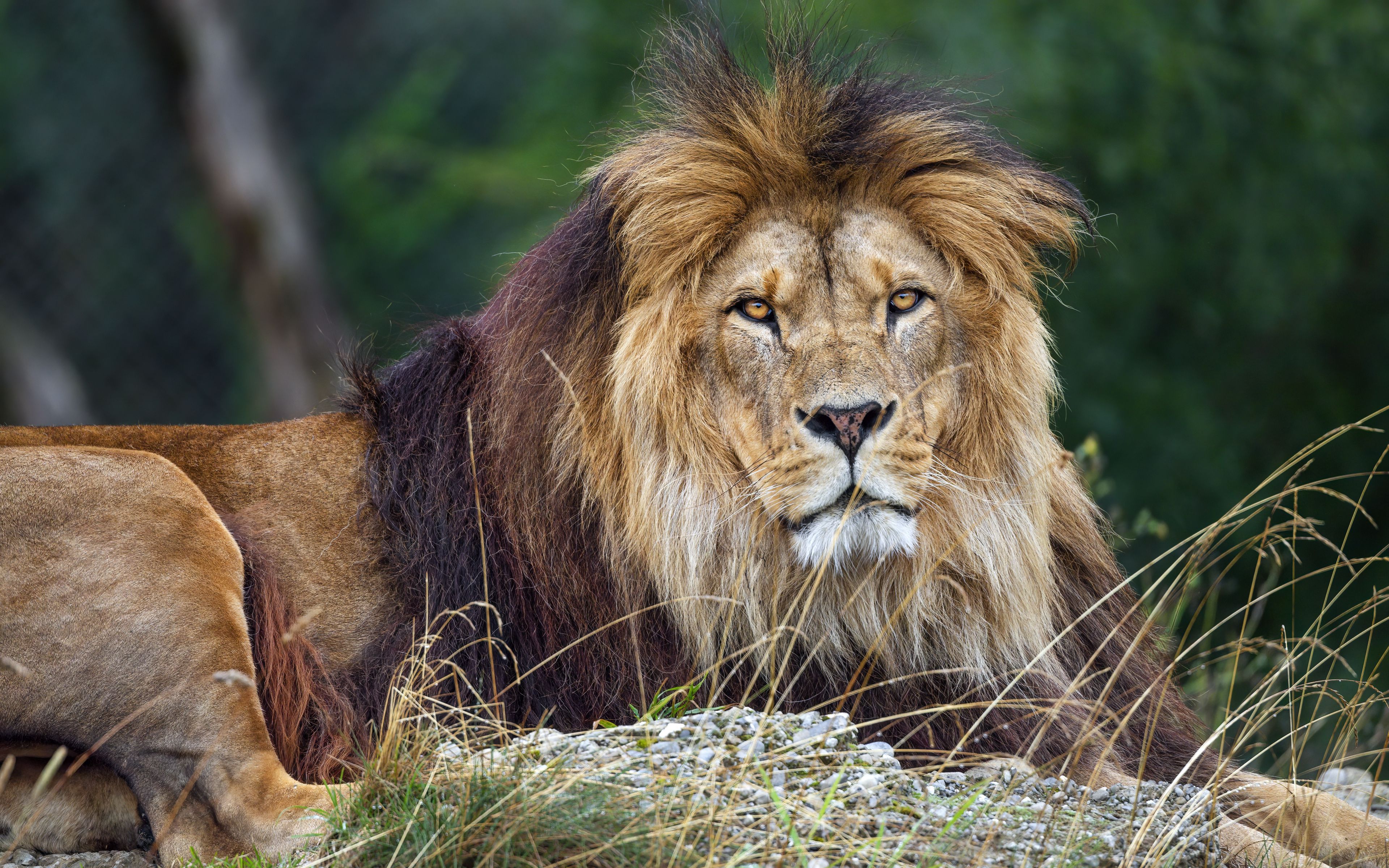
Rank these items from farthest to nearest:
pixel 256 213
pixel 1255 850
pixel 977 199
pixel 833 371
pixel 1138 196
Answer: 1. pixel 256 213
2. pixel 1138 196
3. pixel 977 199
4. pixel 833 371
5. pixel 1255 850

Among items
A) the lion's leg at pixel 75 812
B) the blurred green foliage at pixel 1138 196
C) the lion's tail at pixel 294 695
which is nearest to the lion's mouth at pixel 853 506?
the lion's tail at pixel 294 695

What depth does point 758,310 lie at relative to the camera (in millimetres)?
3490

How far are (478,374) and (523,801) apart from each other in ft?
5.18

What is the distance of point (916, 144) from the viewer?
145 inches

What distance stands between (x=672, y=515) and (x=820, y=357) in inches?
21.5

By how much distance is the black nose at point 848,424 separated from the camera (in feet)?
10.3

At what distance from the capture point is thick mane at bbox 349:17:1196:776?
3.46 meters

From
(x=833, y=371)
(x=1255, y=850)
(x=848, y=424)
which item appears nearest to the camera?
(x=1255, y=850)

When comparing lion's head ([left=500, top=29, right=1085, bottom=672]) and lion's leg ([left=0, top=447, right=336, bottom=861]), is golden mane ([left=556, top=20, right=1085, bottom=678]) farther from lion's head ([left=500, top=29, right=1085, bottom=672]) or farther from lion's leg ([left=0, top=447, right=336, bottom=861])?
lion's leg ([left=0, top=447, right=336, bottom=861])

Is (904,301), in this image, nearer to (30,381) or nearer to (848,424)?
(848,424)

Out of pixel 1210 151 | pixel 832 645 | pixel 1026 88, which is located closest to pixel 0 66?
pixel 1026 88

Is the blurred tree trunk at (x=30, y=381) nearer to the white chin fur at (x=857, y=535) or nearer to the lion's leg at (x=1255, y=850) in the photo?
the white chin fur at (x=857, y=535)

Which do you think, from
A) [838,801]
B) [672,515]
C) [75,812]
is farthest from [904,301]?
[75,812]

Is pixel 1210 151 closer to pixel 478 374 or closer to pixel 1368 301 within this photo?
pixel 1368 301
